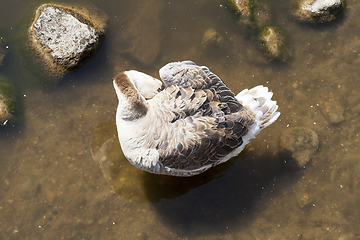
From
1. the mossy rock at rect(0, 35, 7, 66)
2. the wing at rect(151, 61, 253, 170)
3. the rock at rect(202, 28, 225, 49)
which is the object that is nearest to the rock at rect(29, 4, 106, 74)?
the mossy rock at rect(0, 35, 7, 66)

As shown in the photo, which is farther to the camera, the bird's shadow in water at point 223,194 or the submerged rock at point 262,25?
the submerged rock at point 262,25

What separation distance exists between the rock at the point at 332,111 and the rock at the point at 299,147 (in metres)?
0.50

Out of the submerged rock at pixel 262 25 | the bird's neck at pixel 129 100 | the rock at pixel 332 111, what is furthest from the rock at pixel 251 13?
the bird's neck at pixel 129 100

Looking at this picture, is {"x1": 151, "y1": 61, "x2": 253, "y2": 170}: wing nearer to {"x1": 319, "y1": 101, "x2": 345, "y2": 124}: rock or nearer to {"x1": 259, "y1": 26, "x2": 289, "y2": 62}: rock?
{"x1": 259, "y1": 26, "x2": 289, "y2": 62}: rock

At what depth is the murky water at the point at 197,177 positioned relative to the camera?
489 cm

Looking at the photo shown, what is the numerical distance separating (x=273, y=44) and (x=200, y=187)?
3.41 m

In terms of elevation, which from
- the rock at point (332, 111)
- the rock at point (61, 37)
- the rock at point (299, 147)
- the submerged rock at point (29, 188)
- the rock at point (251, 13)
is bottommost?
the submerged rock at point (29, 188)

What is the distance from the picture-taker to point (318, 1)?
18.2 ft

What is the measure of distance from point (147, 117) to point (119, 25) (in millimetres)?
2799

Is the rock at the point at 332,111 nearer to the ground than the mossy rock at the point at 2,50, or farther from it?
nearer to the ground

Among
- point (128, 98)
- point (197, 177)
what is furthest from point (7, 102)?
point (197, 177)

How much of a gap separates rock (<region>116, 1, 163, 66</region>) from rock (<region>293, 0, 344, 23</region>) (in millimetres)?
3082

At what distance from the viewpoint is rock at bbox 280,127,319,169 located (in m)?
5.14

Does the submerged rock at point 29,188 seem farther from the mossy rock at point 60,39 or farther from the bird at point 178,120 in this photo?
the bird at point 178,120
